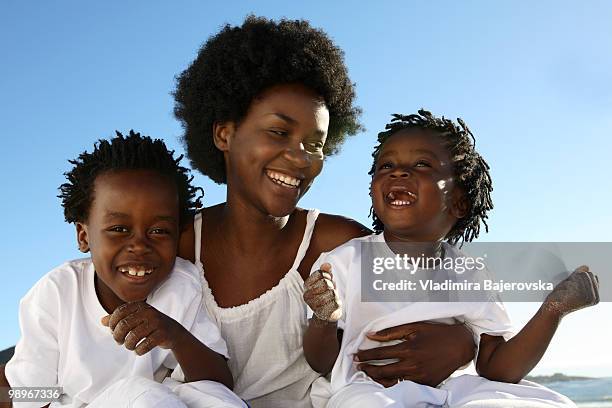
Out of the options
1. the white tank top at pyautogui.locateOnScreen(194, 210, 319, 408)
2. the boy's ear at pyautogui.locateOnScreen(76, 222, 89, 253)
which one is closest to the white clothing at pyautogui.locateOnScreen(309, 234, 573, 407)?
the white tank top at pyautogui.locateOnScreen(194, 210, 319, 408)

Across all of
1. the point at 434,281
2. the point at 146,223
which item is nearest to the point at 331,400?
the point at 434,281

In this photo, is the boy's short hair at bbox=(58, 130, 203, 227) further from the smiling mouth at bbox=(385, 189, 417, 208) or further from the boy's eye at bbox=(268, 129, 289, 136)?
the smiling mouth at bbox=(385, 189, 417, 208)

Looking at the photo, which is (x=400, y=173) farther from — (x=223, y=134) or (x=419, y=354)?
(x=223, y=134)

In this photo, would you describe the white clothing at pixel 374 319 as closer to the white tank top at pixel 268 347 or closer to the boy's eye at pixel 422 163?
the white tank top at pixel 268 347

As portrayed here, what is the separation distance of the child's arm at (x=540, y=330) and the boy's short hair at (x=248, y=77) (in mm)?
1275

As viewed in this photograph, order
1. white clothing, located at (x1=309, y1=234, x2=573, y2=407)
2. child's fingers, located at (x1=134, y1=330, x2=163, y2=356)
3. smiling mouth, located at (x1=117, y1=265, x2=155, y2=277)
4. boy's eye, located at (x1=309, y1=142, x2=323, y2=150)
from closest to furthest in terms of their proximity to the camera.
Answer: child's fingers, located at (x1=134, y1=330, x2=163, y2=356), white clothing, located at (x1=309, y1=234, x2=573, y2=407), smiling mouth, located at (x1=117, y1=265, x2=155, y2=277), boy's eye, located at (x1=309, y1=142, x2=323, y2=150)

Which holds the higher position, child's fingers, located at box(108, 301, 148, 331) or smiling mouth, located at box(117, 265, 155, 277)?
smiling mouth, located at box(117, 265, 155, 277)

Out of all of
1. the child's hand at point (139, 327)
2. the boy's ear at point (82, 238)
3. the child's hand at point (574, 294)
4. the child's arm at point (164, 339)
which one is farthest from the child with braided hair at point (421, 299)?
the boy's ear at point (82, 238)

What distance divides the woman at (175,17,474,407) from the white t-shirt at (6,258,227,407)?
0.26 metres

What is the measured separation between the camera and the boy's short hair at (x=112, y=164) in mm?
3062

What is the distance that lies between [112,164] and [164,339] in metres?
0.87

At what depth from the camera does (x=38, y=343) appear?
293 centimetres

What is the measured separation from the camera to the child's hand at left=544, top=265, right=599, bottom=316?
2.76 metres

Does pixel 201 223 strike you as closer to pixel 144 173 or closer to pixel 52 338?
pixel 144 173
